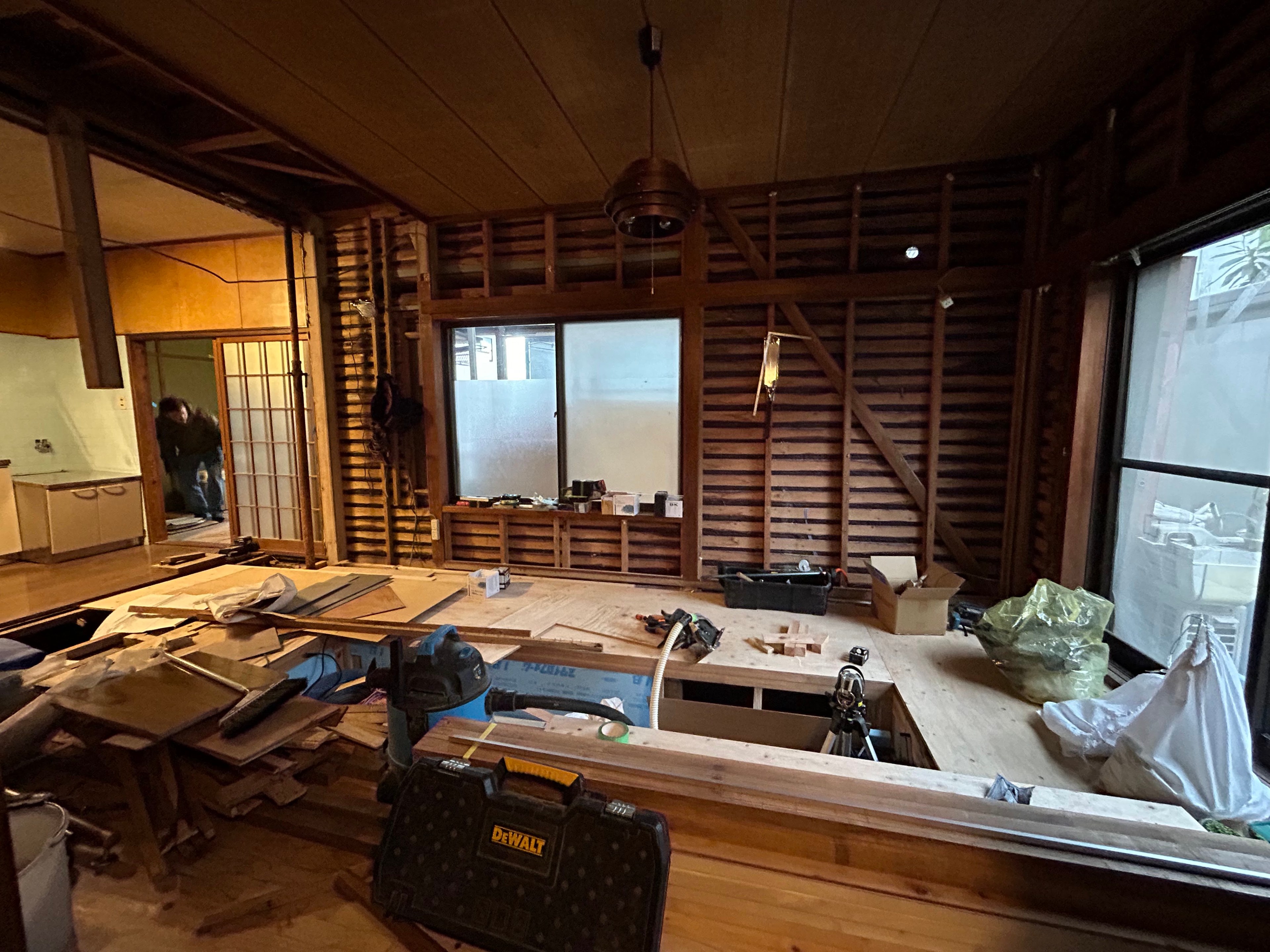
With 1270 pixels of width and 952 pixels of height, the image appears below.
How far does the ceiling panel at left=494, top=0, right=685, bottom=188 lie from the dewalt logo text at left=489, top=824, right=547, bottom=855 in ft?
8.26

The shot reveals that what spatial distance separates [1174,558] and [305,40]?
4180mm

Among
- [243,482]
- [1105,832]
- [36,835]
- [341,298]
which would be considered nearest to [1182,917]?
[1105,832]

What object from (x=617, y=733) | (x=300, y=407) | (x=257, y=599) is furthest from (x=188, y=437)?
(x=617, y=733)

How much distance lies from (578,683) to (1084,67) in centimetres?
371

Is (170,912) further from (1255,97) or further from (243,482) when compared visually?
(243,482)

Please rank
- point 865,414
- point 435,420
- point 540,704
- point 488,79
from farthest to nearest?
point 435,420
point 865,414
point 488,79
point 540,704

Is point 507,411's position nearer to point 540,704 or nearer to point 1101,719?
point 540,704

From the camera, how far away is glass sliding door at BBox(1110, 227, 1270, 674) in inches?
73.6

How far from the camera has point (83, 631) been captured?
11.5ft

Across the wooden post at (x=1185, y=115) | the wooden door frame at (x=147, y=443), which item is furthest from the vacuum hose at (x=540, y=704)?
the wooden door frame at (x=147, y=443)

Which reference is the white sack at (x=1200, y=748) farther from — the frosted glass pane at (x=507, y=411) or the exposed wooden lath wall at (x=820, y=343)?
the frosted glass pane at (x=507, y=411)

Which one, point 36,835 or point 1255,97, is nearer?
point 36,835

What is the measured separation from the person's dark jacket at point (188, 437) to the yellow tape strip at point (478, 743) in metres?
6.81

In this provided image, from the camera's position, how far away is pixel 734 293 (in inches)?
135
